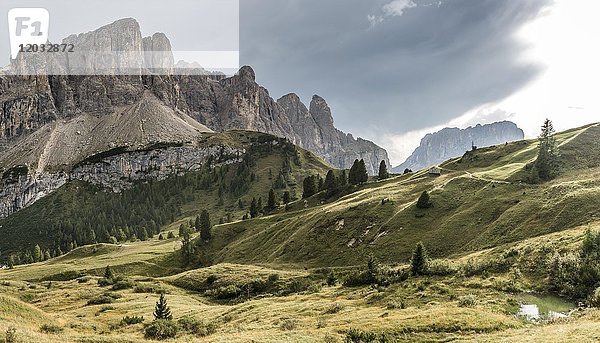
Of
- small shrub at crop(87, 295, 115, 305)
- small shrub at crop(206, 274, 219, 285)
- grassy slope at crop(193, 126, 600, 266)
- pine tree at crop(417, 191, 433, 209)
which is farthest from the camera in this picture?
pine tree at crop(417, 191, 433, 209)

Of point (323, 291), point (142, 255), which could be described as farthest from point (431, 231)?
point (142, 255)

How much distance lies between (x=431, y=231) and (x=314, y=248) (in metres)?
28.4

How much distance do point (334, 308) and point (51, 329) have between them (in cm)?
2767

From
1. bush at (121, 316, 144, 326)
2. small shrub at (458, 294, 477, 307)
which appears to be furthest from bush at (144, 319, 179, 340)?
small shrub at (458, 294, 477, 307)

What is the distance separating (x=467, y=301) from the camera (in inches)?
1537

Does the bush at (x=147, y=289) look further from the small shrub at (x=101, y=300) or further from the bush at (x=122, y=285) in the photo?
the small shrub at (x=101, y=300)

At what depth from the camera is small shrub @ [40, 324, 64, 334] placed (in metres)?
31.9

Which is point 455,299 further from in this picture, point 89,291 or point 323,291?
point 89,291

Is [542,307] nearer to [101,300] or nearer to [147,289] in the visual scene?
[101,300]

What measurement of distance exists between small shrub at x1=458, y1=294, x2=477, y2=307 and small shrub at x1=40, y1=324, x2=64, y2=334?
36922 mm

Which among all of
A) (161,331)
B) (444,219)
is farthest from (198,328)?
(444,219)

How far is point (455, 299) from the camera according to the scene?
41562 mm

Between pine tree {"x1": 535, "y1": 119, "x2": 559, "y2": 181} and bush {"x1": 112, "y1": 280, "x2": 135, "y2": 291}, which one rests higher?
pine tree {"x1": 535, "y1": 119, "x2": 559, "y2": 181}

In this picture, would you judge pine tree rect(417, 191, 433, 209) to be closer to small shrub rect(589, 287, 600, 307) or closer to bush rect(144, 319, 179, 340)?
small shrub rect(589, 287, 600, 307)
